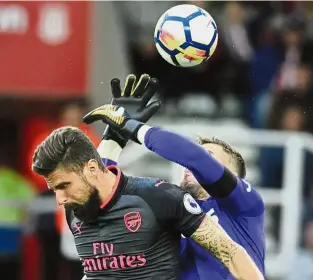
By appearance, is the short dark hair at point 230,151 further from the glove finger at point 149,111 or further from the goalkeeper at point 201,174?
the glove finger at point 149,111

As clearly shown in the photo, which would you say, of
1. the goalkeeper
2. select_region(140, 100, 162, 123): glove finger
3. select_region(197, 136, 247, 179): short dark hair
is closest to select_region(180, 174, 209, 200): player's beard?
the goalkeeper

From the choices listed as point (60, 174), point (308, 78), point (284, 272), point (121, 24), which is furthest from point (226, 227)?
point (121, 24)

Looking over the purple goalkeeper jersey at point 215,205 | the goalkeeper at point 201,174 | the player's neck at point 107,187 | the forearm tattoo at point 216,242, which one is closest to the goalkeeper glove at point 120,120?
the goalkeeper at point 201,174

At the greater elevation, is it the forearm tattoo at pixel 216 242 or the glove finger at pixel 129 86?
the glove finger at pixel 129 86

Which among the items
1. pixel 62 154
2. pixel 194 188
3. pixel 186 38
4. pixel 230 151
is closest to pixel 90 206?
pixel 62 154

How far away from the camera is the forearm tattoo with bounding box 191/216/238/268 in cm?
584

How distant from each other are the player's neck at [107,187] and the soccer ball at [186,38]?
1.18 meters

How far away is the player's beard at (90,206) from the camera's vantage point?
5.79 meters

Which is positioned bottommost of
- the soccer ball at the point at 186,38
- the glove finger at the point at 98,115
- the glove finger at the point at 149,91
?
the glove finger at the point at 98,115

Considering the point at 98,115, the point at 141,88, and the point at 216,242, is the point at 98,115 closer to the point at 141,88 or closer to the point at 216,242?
the point at 141,88

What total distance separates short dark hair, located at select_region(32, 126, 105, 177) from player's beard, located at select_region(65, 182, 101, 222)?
143mm

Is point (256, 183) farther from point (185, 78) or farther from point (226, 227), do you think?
point (226, 227)

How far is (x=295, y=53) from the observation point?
12.0 meters

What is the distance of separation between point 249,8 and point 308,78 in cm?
156
